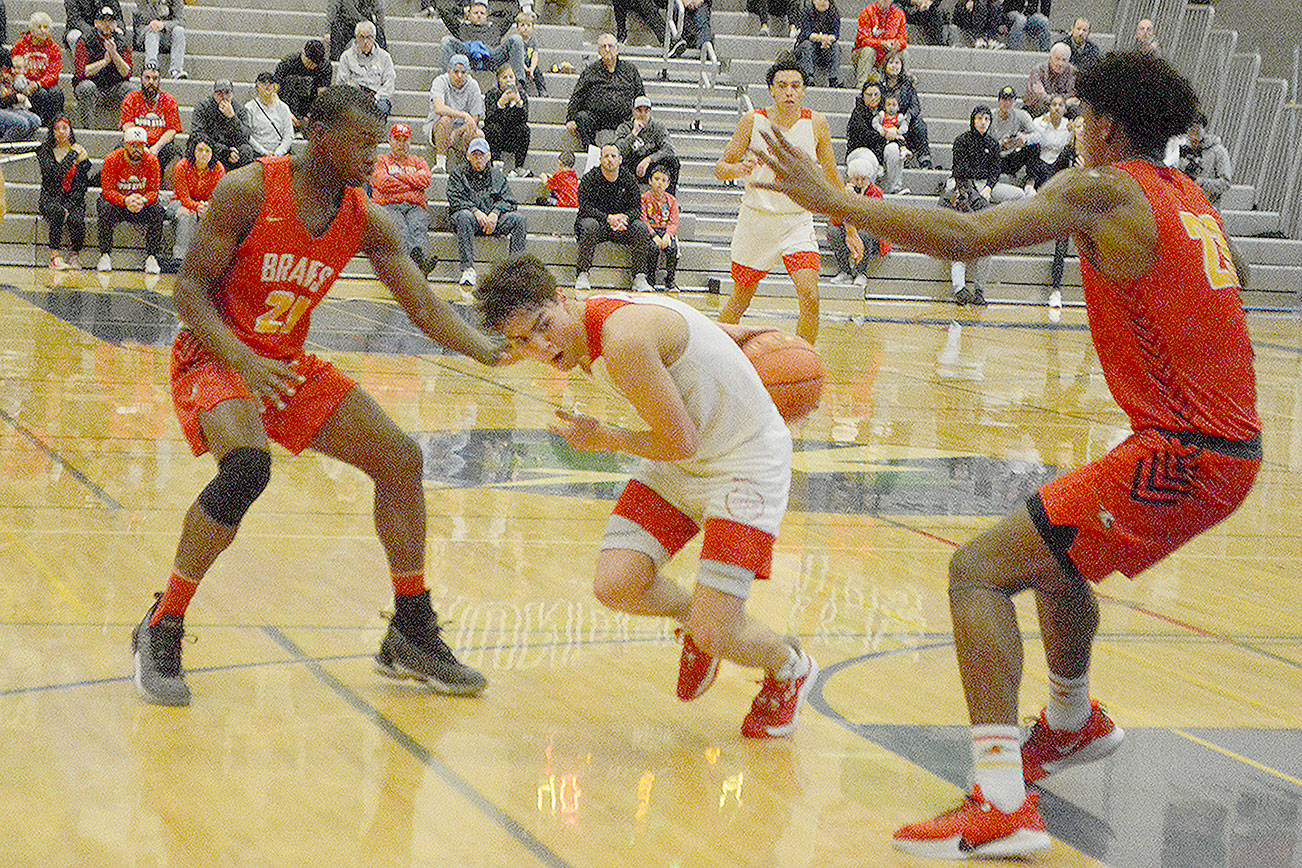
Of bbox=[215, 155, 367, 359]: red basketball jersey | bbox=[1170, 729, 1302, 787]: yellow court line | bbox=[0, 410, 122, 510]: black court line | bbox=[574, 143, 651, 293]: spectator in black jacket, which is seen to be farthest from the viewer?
bbox=[574, 143, 651, 293]: spectator in black jacket

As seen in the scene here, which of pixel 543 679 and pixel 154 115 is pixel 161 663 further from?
pixel 154 115

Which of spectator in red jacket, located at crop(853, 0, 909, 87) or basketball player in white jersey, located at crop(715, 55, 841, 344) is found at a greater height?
spectator in red jacket, located at crop(853, 0, 909, 87)

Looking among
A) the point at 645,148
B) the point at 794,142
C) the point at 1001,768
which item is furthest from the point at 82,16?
the point at 1001,768

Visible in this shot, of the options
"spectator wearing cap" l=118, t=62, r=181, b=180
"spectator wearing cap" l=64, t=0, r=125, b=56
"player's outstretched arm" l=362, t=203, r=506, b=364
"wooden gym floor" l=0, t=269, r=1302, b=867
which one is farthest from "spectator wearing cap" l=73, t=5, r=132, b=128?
"player's outstretched arm" l=362, t=203, r=506, b=364

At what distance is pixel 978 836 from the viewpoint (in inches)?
133

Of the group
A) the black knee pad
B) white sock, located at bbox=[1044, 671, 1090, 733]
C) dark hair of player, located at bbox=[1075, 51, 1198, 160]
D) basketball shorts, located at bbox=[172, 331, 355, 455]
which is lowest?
white sock, located at bbox=[1044, 671, 1090, 733]

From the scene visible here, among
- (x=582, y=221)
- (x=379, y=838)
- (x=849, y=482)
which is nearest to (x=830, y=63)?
(x=582, y=221)

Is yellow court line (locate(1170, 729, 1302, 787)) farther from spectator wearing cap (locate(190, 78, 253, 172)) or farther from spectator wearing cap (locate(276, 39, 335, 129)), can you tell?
spectator wearing cap (locate(276, 39, 335, 129))

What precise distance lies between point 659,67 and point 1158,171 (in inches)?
693

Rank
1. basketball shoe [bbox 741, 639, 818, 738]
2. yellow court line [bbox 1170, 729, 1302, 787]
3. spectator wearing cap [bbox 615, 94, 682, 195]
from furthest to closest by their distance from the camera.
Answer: spectator wearing cap [bbox 615, 94, 682, 195] → basketball shoe [bbox 741, 639, 818, 738] → yellow court line [bbox 1170, 729, 1302, 787]

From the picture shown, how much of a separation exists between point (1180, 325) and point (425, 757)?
209 cm

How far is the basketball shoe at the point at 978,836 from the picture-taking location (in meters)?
3.38

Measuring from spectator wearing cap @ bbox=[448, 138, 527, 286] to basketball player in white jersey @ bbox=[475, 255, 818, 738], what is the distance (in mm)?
12057

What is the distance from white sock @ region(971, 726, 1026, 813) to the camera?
342 centimetres
